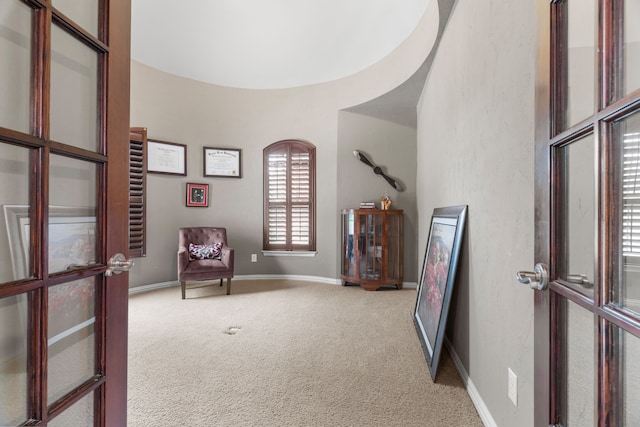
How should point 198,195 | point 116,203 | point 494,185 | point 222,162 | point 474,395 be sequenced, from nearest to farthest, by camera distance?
1. point 116,203
2. point 494,185
3. point 474,395
4. point 198,195
5. point 222,162

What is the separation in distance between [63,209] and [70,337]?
0.32 metres

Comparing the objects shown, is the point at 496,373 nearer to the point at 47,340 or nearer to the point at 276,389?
the point at 276,389

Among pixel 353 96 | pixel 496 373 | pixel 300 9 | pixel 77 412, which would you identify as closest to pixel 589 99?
pixel 496 373

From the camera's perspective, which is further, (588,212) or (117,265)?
(117,265)

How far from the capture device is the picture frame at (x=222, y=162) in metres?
4.21

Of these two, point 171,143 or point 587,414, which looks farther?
point 171,143

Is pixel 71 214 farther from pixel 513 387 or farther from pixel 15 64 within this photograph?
pixel 513 387

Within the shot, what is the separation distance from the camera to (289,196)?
14.3ft

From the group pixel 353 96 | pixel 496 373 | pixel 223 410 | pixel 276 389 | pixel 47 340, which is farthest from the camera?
pixel 353 96

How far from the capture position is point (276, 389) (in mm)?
1646

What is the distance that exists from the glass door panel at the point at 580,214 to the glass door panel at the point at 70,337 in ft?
3.85

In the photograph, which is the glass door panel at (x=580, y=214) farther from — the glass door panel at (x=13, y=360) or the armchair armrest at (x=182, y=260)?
the armchair armrest at (x=182, y=260)

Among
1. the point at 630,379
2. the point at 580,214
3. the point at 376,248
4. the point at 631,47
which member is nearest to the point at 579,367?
the point at 630,379

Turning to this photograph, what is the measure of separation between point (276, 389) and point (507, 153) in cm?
174
